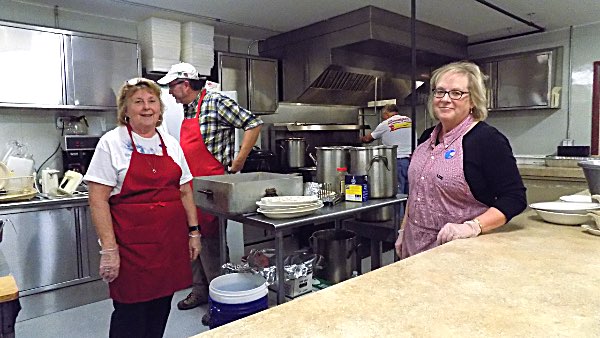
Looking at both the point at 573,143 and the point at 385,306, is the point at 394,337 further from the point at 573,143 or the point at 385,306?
the point at 573,143

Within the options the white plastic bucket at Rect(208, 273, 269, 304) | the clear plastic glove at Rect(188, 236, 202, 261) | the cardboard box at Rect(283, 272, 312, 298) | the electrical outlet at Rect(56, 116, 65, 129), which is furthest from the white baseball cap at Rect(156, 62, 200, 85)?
the electrical outlet at Rect(56, 116, 65, 129)

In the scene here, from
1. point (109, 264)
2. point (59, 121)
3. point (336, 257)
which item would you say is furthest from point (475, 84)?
point (59, 121)

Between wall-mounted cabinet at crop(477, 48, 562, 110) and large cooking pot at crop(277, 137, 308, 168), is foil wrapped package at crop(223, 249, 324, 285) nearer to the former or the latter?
large cooking pot at crop(277, 137, 308, 168)

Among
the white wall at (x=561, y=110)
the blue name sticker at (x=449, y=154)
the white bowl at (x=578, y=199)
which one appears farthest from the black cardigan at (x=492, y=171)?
the white wall at (x=561, y=110)

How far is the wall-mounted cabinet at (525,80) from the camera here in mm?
5160

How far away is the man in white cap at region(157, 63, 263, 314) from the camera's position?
9.96ft

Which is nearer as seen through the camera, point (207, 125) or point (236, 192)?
point (236, 192)

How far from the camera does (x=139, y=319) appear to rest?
209 centimetres

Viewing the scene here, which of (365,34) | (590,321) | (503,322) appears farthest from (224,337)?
(365,34)

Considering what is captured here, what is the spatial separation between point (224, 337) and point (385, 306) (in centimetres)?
37

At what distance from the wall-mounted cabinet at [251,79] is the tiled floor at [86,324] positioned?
98.2 inches

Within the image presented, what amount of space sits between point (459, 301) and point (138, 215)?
5.07ft

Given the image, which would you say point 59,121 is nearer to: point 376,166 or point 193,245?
point 193,245

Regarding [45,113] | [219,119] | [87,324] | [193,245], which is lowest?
[87,324]
